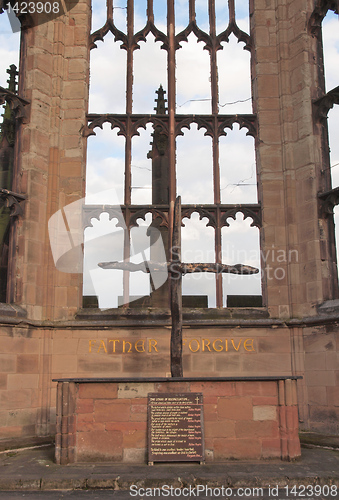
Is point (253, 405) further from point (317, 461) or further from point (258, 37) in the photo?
point (258, 37)

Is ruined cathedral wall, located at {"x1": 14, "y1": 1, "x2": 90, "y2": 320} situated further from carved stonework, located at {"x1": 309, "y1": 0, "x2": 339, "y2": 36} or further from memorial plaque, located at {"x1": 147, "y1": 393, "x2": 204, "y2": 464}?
carved stonework, located at {"x1": 309, "y1": 0, "x2": 339, "y2": 36}

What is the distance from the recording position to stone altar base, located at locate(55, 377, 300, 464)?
6719mm

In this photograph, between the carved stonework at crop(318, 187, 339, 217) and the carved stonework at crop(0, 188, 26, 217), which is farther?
the carved stonework at crop(0, 188, 26, 217)

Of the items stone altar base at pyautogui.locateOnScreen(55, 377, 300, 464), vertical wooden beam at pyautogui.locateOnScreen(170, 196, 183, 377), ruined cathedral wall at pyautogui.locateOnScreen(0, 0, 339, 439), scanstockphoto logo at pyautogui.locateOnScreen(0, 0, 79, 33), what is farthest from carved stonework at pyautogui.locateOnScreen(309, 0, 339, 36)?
stone altar base at pyautogui.locateOnScreen(55, 377, 300, 464)

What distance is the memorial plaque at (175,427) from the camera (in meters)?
6.55

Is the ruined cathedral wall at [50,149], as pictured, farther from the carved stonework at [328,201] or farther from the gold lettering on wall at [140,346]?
the carved stonework at [328,201]

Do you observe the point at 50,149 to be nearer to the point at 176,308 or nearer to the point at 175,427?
the point at 176,308

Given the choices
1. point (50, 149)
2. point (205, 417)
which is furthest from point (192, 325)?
point (50, 149)

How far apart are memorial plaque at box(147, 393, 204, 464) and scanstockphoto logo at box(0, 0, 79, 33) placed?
27.8 ft

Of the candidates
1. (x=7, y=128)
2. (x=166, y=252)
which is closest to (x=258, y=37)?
(x=166, y=252)

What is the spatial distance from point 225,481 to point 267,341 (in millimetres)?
4493

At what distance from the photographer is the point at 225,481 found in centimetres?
573

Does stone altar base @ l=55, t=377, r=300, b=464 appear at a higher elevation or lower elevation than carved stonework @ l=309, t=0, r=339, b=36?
lower

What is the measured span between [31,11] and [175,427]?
907 cm
